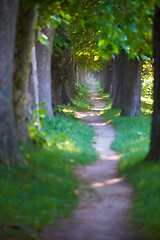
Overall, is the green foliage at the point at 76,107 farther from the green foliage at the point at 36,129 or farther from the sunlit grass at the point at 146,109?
the green foliage at the point at 36,129

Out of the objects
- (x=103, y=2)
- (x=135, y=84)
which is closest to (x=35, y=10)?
(x=103, y=2)

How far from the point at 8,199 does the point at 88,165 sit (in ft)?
12.3

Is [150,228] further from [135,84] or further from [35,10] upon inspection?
[135,84]

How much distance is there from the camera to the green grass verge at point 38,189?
4.95 m

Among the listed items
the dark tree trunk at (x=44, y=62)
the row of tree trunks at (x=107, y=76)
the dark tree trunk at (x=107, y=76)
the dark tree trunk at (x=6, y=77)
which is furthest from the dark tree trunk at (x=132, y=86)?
the dark tree trunk at (x=107, y=76)

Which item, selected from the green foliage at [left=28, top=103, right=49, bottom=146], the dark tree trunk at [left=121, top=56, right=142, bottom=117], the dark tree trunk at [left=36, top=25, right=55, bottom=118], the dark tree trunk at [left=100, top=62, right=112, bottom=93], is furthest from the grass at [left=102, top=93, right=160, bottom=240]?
the dark tree trunk at [left=100, top=62, right=112, bottom=93]

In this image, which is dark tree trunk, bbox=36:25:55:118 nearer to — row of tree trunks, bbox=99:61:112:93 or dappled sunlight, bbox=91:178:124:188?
dappled sunlight, bbox=91:178:124:188

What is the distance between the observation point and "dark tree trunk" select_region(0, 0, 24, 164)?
22.1ft

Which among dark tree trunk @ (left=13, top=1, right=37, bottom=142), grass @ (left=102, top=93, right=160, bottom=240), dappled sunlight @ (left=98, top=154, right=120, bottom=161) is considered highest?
dark tree trunk @ (left=13, top=1, right=37, bottom=142)

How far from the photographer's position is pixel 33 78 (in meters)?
Answer: 10.2

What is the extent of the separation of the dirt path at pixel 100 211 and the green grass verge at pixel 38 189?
215mm

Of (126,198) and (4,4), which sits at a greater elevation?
(4,4)

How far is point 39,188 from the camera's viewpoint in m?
6.34

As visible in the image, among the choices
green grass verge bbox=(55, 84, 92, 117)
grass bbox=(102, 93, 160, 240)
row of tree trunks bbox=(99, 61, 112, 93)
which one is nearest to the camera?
grass bbox=(102, 93, 160, 240)
